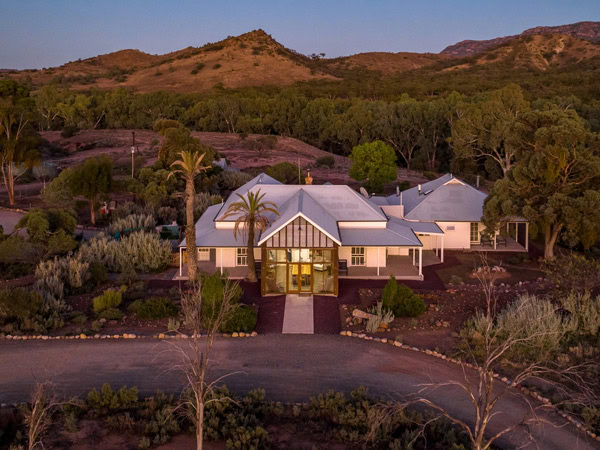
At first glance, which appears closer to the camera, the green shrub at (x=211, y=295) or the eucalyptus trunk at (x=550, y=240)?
the green shrub at (x=211, y=295)

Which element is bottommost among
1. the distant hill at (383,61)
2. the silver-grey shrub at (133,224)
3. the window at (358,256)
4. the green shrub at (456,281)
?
the green shrub at (456,281)

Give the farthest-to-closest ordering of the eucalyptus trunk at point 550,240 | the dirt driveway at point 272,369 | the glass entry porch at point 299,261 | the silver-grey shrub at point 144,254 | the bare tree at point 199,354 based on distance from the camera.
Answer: the eucalyptus trunk at point 550,240 < the silver-grey shrub at point 144,254 < the glass entry porch at point 299,261 < the dirt driveway at point 272,369 < the bare tree at point 199,354

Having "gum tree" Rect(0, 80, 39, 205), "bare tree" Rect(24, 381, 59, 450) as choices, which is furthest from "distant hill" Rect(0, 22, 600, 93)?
"bare tree" Rect(24, 381, 59, 450)

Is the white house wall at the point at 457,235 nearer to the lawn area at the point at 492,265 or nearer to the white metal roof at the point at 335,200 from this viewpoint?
the lawn area at the point at 492,265

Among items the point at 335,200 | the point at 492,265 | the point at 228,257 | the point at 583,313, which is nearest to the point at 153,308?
the point at 228,257

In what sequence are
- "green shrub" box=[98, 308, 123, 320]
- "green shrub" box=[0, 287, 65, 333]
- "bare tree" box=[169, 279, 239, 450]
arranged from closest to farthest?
1. "bare tree" box=[169, 279, 239, 450]
2. "green shrub" box=[0, 287, 65, 333]
3. "green shrub" box=[98, 308, 123, 320]

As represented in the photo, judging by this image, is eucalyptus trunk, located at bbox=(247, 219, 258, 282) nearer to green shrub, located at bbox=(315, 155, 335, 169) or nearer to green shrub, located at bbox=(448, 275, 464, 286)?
green shrub, located at bbox=(448, 275, 464, 286)

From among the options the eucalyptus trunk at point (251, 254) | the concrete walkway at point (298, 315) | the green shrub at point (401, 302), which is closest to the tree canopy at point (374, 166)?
the eucalyptus trunk at point (251, 254)
